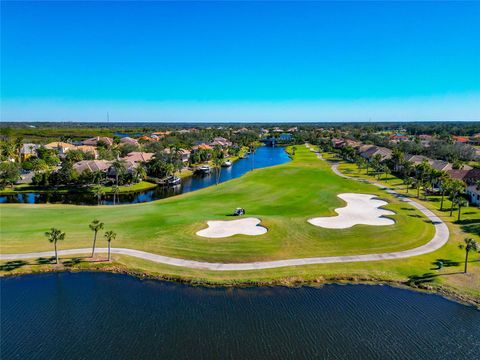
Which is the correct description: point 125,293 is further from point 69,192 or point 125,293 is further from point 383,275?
point 69,192

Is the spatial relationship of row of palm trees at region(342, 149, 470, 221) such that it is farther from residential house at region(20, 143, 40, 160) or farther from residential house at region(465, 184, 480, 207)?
residential house at region(20, 143, 40, 160)

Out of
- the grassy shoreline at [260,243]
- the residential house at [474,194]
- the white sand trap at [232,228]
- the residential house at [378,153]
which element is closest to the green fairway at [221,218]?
the grassy shoreline at [260,243]

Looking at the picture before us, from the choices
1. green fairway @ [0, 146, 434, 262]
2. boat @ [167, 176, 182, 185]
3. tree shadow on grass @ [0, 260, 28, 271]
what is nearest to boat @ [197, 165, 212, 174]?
boat @ [167, 176, 182, 185]

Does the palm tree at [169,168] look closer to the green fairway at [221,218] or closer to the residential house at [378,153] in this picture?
the green fairway at [221,218]

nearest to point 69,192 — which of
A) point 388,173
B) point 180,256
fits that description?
point 180,256

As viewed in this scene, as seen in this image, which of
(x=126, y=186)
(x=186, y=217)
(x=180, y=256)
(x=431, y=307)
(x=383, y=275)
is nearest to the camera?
(x=431, y=307)
